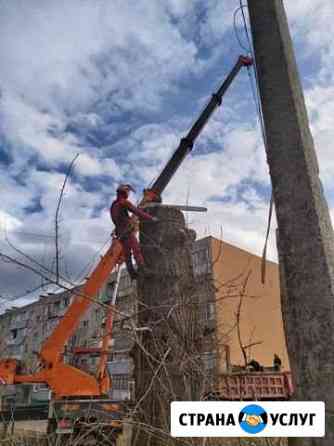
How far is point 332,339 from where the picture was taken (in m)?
1.67

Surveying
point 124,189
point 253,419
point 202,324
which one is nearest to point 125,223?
point 124,189

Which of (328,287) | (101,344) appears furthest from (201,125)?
(328,287)

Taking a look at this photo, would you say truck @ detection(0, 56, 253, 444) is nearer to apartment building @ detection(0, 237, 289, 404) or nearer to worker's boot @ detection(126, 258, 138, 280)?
apartment building @ detection(0, 237, 289, 404)

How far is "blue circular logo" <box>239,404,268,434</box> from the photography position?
2033 millimetres

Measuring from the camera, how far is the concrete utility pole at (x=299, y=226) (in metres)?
1.70

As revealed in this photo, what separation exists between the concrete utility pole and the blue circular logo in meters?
0.39

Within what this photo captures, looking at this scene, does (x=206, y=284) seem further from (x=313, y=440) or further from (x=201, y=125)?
(x=201, y=125)

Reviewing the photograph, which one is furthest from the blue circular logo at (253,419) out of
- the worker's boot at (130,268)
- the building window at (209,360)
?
the worker's boot at (130,268)

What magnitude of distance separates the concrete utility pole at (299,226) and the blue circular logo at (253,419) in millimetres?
386

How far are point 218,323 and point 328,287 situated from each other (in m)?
1.57

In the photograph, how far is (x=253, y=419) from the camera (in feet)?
6.77

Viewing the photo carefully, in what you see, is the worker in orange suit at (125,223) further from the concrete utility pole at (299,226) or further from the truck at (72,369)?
the concrete utility pole at (299,226)

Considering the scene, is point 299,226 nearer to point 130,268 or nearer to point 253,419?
point 253,419

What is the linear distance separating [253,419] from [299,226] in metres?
1.04
